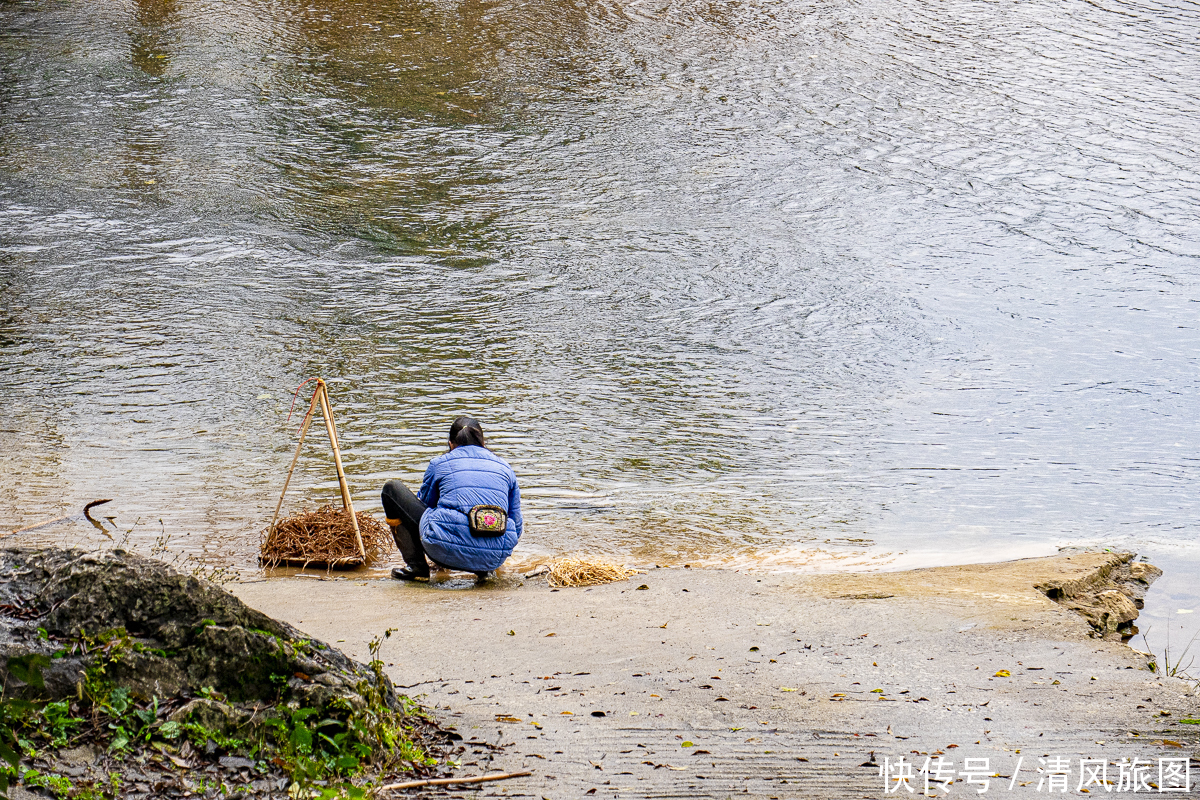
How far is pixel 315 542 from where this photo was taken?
6.69 m

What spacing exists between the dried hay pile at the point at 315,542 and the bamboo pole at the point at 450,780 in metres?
3.37

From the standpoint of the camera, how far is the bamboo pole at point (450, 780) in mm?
3359

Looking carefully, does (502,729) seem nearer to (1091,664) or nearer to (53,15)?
(1091,664)

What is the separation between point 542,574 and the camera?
6656mm

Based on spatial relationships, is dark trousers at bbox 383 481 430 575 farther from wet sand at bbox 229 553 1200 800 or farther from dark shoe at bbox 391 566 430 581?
wet sand at bbox 229 553 1200 800

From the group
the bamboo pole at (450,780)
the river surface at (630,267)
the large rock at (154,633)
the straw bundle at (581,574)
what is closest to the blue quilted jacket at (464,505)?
the straw bundle at (581,574)

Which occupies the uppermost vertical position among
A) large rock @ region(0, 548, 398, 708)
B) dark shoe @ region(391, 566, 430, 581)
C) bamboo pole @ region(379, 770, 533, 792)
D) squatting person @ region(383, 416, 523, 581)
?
large rock @ region(0, 548, 398, 708)

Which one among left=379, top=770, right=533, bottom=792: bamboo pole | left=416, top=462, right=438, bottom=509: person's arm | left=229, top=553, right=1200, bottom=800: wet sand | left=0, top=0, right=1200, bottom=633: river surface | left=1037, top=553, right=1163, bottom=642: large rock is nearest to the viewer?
left=379, top=770, right=533, bottom=792: bamboo pole

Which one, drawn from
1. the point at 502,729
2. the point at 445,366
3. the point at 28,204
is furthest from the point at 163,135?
the point at 502,729

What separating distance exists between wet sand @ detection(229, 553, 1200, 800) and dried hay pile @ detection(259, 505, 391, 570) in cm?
26

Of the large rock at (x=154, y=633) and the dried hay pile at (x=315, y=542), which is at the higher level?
the large rock at (x=154, y=633)

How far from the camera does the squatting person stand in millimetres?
6344

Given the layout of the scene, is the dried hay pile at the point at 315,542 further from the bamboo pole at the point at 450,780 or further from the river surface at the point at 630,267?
the bamboo pole at the point at 450,780

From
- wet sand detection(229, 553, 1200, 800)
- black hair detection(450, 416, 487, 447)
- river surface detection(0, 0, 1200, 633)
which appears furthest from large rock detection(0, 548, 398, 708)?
river surface detection(0, 0, 1200, 633)
